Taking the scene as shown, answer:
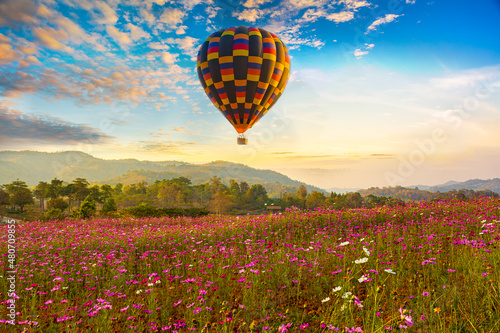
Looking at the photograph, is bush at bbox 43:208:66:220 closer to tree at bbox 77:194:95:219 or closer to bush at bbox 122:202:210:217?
tree at bbox 77:194:95:219

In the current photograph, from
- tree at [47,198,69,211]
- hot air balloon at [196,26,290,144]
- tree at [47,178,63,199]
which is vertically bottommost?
tree at [47,198,69,211]

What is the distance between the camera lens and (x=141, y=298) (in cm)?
511

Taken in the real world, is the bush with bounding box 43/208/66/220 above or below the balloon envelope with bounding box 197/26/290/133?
below

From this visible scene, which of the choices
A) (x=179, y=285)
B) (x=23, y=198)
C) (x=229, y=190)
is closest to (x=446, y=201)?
(x=179, y=285)

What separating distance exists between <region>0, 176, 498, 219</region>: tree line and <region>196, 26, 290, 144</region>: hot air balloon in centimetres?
765

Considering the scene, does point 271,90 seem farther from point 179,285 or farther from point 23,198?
point 23,198

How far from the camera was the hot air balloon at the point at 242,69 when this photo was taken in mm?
17812

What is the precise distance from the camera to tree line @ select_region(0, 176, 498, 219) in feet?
72.9

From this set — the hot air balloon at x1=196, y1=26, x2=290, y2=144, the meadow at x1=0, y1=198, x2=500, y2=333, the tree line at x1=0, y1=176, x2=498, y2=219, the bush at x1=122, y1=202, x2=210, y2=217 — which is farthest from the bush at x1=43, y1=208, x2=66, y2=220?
the hot air balloon at x1=196, y1=26, x2=290, y2=144

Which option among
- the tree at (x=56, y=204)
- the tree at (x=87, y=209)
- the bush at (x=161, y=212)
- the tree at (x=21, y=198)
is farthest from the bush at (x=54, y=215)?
the tree at (x=21, y=198)

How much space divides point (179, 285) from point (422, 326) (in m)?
4.63

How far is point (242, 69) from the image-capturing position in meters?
17.9

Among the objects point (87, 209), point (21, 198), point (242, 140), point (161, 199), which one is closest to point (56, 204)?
point (21, 198)

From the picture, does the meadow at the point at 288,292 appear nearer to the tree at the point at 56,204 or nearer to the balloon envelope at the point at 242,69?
the balloon envelope at the point at 242,69
